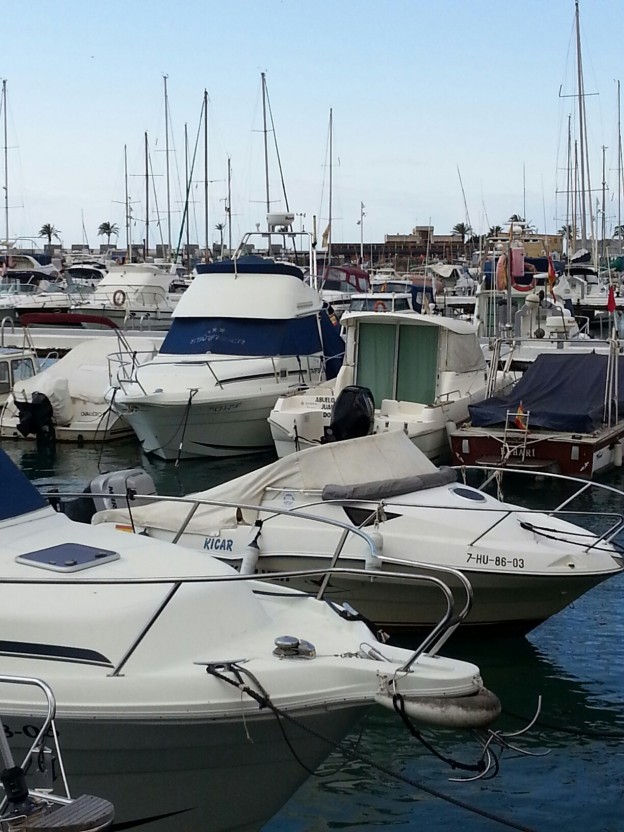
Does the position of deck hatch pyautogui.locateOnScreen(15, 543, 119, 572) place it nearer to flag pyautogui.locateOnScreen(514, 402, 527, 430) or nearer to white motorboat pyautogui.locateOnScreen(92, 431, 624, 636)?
white motorboat pyautogui.locateOnScreen(92, 431, 624, 636)

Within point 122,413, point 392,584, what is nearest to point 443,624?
point 392,584

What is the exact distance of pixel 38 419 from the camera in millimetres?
20047

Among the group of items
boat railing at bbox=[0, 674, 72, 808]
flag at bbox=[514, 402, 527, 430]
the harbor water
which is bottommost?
the harbor water

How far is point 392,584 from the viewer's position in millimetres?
9141

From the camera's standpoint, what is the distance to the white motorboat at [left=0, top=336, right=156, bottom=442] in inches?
793

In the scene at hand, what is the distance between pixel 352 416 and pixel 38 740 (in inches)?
400

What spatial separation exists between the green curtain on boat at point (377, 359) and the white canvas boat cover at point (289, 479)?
8010 mm

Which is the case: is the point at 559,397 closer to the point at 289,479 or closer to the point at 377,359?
the point at 377,359

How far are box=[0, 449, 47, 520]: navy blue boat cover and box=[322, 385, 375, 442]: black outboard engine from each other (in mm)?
8024

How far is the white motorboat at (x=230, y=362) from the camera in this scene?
18641 millimetres

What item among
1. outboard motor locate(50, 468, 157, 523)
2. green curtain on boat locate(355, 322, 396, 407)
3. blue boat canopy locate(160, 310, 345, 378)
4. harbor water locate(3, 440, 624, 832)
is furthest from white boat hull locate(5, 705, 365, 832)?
blue boat canopy locate(160, 310, 345, 378)

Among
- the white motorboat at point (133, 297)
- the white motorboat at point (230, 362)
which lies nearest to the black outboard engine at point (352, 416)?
the white motorboat at point (230, 362)

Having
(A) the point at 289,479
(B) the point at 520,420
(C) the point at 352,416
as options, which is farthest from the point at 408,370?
(A) the point at 289,479

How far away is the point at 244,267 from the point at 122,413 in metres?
4.18
